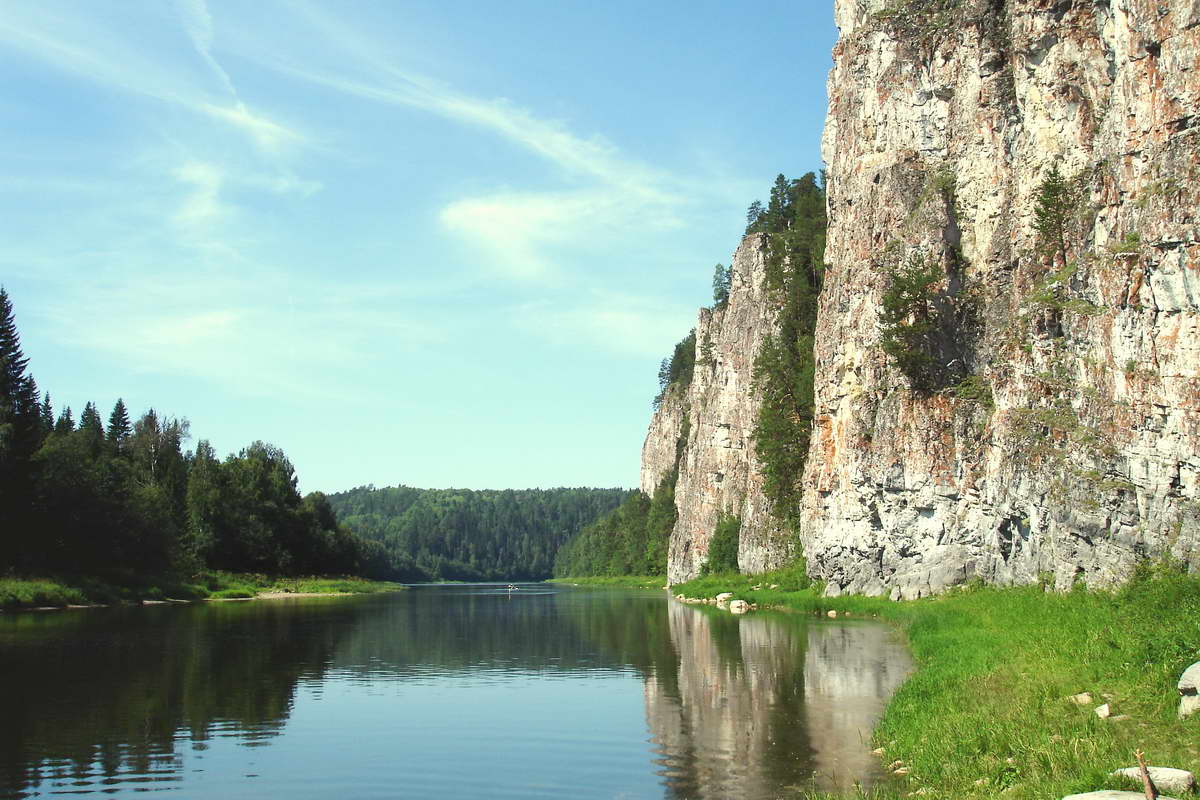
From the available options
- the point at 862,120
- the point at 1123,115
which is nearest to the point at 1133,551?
the point at 1123,115

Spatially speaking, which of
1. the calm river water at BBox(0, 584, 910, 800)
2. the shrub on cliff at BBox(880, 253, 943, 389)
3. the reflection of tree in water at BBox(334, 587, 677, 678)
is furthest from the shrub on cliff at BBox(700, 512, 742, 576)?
the calm river water at BBox(0, 584, 910, 800)

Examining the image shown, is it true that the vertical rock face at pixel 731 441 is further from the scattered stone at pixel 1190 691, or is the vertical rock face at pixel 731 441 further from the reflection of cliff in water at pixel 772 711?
the scattered stone at pixel 1190 691

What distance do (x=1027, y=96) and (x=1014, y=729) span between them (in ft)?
134

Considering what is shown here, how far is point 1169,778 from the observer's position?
1071 cm

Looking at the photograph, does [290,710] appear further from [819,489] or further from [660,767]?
[819,489]

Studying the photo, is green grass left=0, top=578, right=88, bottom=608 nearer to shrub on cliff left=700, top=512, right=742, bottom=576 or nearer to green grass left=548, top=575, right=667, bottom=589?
shrub on cliff left=700, top=512, right=742, bottom=576

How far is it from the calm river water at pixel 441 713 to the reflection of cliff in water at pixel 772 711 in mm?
72

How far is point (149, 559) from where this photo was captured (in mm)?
75938

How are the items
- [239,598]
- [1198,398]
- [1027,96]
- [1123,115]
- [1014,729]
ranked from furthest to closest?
[239,598], [1027,96], [1123,115], [1198,398], [1014,729]

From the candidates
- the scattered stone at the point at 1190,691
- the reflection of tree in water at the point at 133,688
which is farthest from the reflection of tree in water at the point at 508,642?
the scattered stone at the point at 1190,691

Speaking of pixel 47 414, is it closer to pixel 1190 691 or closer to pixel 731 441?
pixel 731 441

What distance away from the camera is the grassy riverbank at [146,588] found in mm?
56062

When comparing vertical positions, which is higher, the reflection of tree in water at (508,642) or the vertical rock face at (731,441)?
the vertical rock face at (731,441)

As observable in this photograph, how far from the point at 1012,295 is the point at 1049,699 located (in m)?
33.5
